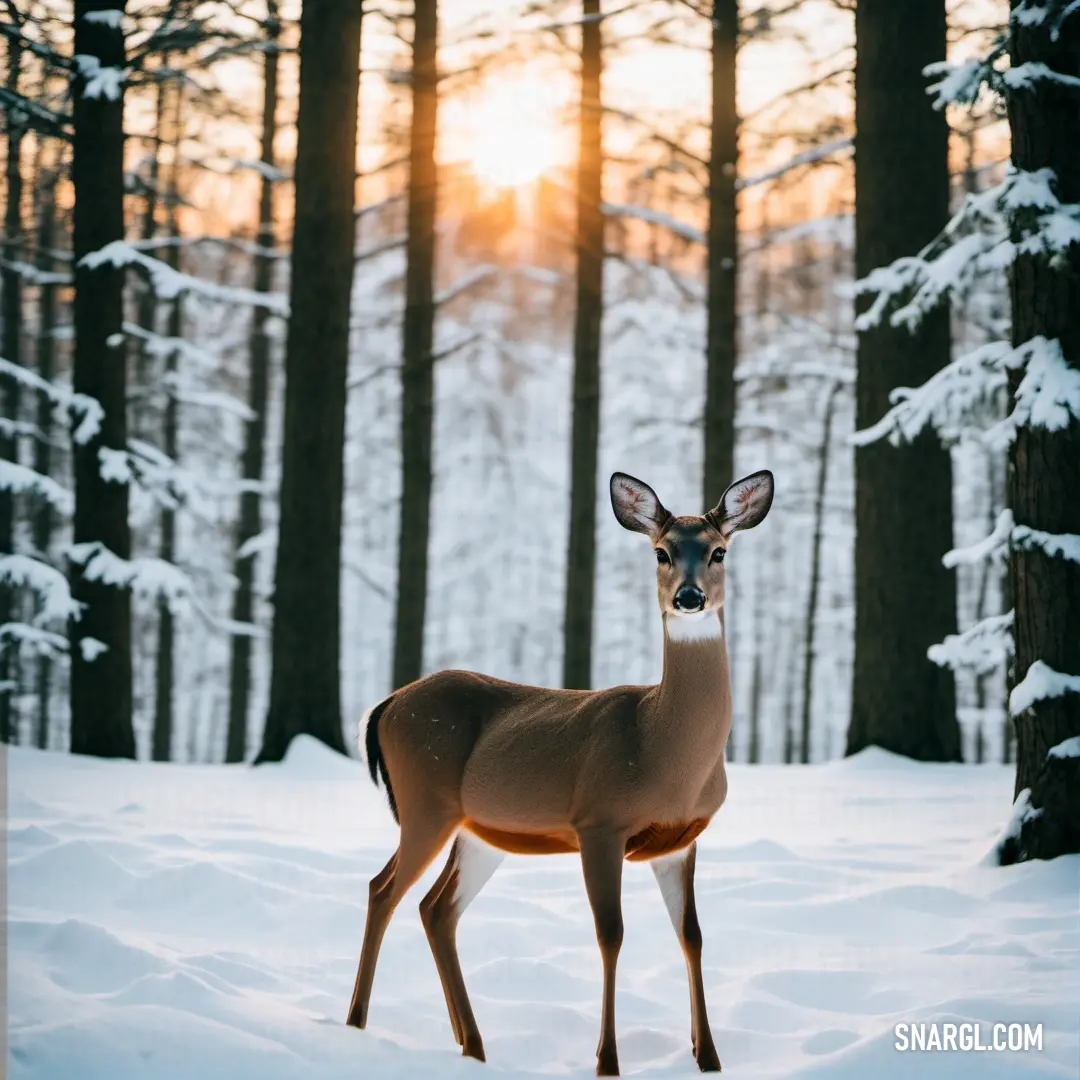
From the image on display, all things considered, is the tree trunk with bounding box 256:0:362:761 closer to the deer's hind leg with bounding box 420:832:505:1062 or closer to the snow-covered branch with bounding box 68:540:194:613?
the snow-covered branch with bounding box 68:540:194:613

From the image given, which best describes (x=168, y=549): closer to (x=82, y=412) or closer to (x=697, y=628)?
(x=82, y=412)

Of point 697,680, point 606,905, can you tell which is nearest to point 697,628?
point 697,680

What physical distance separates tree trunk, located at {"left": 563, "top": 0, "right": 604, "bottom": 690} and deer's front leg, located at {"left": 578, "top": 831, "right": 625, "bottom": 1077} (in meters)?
10.6

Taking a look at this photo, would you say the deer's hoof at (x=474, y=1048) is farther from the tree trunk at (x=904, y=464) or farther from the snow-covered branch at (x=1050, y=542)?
the tree trunk at (x=904, y=464)

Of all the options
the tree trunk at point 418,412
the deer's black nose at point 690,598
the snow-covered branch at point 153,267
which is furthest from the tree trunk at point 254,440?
the deer's black nose at point 690,598

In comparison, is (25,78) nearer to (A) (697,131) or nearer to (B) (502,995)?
(A) (697,131)

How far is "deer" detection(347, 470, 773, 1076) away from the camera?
172 inches

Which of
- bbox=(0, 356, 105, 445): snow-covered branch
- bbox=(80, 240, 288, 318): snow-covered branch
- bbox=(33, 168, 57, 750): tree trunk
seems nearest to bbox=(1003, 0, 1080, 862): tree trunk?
bbox=(80, 240, 288, 318): snow-covered branch

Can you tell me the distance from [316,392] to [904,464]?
16.9 ft

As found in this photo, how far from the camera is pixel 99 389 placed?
1236cm

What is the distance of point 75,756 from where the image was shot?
12.1 meters

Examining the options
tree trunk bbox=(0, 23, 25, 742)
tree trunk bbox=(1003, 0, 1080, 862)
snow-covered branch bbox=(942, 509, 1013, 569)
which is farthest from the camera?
tree trunk bbox=(0, 23, 25, 742)

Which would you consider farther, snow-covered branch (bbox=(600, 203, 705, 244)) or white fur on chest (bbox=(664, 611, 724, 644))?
snow-covered branch (bbox=(600, 203, 705, 244))

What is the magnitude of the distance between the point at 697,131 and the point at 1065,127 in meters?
9.91
